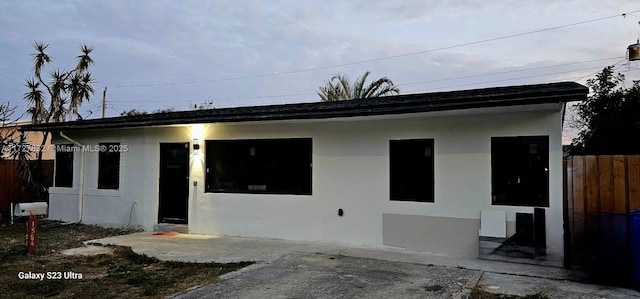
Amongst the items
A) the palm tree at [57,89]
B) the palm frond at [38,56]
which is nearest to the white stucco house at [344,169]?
the palm tree at [57,89]

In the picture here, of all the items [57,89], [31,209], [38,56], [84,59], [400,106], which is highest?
[84,59]

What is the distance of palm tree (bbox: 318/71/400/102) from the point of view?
1761cm

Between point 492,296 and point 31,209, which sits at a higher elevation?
point 31,209

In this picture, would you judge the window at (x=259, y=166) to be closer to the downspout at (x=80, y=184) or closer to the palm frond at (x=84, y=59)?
the downspout at (x=80, y=184)

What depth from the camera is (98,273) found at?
18.9 ft

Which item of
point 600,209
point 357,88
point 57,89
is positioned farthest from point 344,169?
point 57,89

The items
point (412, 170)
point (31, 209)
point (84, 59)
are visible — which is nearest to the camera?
point (412, 170)

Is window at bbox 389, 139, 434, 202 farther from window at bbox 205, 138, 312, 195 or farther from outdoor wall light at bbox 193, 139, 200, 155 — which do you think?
outdoor wall light at bbox 193, 139, 200, 155

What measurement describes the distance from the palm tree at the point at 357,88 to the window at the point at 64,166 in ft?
32.4

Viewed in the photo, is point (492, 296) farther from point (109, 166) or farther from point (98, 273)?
point (109, 166)

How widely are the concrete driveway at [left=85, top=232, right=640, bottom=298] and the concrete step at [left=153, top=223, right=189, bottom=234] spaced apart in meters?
1.38

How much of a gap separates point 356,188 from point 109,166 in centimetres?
650

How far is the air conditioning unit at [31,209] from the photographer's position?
10.8 metres

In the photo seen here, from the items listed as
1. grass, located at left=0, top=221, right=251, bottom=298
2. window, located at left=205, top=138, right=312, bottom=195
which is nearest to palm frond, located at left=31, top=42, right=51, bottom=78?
grass, located at left=0, top=221, right=251, bottom=298
